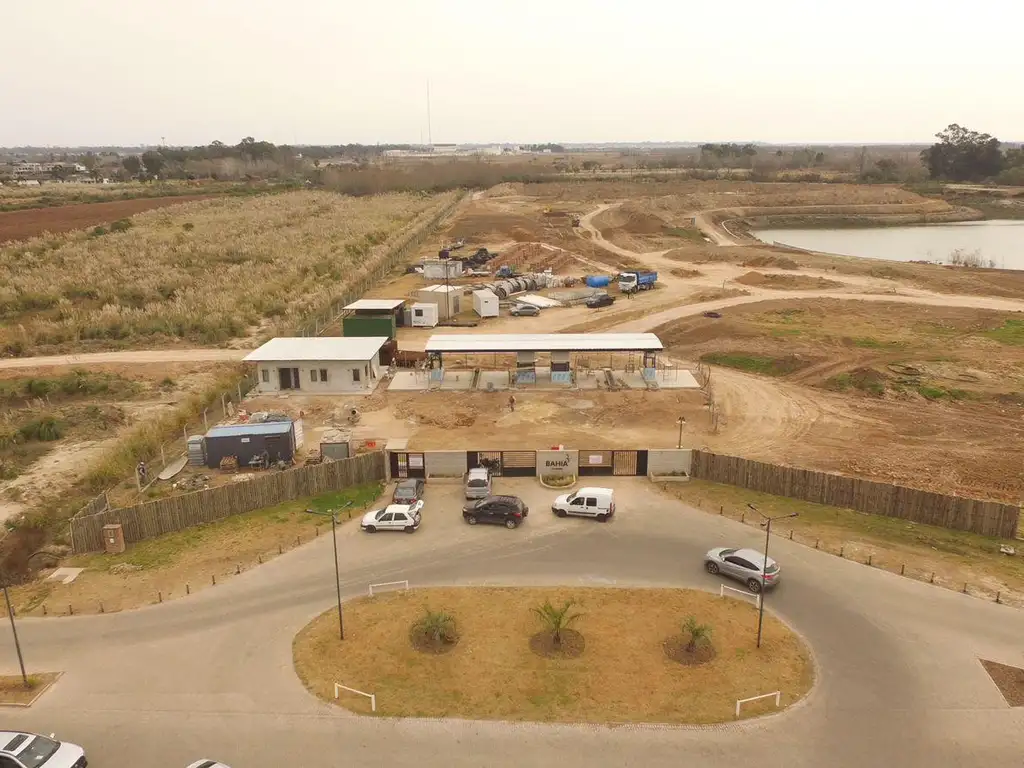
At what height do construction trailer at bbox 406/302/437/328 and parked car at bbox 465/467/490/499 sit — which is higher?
construction trailer at bbox 406/302/437/328

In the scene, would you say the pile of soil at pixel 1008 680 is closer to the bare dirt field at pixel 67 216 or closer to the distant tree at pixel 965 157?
the bare dirt field at pixel 67 216

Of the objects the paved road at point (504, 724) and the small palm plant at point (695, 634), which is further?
the small palm plant at point (695, 634)

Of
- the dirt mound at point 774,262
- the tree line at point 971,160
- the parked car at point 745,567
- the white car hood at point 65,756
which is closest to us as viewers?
the white car hood at point 65,756

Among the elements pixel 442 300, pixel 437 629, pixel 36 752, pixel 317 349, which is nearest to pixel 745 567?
pixel 437 629

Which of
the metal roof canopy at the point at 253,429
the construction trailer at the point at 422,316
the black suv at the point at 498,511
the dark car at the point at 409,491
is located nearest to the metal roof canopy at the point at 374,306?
the construction trailer at the point at 422,316

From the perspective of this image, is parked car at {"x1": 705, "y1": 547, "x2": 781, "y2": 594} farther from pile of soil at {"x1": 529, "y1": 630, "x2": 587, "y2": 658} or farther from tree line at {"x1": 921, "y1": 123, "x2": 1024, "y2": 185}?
tree line at {"x1": 921, "y1": 123, "x2": 1024, "y2": 185}

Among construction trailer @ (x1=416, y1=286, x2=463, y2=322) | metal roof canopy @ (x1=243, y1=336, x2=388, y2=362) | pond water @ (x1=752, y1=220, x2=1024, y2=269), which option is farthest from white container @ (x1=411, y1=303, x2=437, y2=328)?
pond water @ (x1=752, y1=220, x2=1024, y2=269)

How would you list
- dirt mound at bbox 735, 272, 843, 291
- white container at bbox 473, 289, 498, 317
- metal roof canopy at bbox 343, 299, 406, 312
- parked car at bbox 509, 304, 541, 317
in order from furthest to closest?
dirt mound at bbox 735, 272, 843, 291, parked car at bbox 509, 304, 541, 317, white container at bbox 473, 289, 498, 317, metal roof canopy at bbox 343, 299, 406, 312
